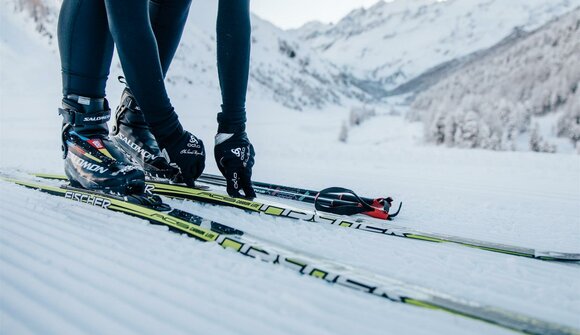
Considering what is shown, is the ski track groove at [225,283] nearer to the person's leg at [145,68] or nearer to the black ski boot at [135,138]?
the person's leg at [145,68]

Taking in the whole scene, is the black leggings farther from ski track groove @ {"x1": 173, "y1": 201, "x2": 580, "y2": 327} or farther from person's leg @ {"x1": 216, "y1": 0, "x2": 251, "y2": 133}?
ski track groove @ {"x1": 173, "y1": 201, "x2": 580, "y2": 327}

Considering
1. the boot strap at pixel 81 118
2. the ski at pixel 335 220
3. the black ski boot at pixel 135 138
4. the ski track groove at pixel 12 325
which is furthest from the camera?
the black ski boot at pixel 135 138

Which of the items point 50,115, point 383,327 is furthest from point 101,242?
point 50,115

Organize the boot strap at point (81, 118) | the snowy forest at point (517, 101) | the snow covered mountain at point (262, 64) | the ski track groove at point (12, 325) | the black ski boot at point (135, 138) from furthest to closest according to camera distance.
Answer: the snow covered mountain at point (262, 64) < the snowy forest at point (517, 101) < the black ski boot at point (135, 138) < the boot strap at point (81, 118) < the ski track groove at point (12, 325)

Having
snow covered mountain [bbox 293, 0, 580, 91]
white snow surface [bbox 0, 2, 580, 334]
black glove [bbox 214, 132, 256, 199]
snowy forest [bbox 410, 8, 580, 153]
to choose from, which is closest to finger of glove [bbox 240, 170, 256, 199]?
black glove [bbox 214, 132, 256, 199]

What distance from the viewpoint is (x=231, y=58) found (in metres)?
1.17

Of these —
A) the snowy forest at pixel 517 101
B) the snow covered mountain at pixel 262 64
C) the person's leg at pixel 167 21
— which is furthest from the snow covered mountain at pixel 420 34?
the person's leg at pixel 167 21

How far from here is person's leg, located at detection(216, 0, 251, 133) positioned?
45.8 inches

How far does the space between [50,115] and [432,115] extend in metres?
6.74

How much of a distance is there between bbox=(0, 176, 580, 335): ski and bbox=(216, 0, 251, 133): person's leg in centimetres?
32

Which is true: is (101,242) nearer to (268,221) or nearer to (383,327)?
(268,221)

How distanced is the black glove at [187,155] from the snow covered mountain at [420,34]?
A: 63026 millimetres

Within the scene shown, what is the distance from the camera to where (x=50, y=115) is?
5285 millimetres

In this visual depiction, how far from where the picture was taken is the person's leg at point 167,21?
1372 millimetres
